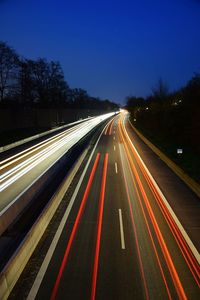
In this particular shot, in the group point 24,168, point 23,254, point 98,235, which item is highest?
point 23,254

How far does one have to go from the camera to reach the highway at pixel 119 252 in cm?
1030

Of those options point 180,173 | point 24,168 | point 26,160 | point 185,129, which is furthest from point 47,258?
point 185,129

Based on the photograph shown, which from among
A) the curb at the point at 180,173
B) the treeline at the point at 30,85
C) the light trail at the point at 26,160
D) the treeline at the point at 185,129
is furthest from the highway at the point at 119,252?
the treeline at the point at 30,85

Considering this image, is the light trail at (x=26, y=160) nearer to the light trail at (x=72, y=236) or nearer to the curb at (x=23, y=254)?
the light trail at (x=72, y=236)

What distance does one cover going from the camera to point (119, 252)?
1300 cm

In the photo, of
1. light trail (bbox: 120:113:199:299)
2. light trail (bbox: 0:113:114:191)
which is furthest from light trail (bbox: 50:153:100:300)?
light trail (bbox: 0:113:114:191)

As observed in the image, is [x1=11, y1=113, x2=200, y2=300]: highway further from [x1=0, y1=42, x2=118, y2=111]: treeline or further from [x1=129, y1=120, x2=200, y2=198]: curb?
[x1=0, y1=42, x2=118, y2=111]: treeline

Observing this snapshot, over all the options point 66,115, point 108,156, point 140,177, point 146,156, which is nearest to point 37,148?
point 108,156

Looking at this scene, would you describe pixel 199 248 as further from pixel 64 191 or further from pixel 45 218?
pixel 64 191

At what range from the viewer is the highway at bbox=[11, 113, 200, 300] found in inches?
405

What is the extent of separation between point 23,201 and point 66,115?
82123 mm

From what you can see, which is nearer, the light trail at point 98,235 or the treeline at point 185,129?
the light trail at point 98,235

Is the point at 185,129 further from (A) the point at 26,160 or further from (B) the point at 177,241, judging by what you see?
(B) the point at 177,241

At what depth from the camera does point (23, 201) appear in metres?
18.3
